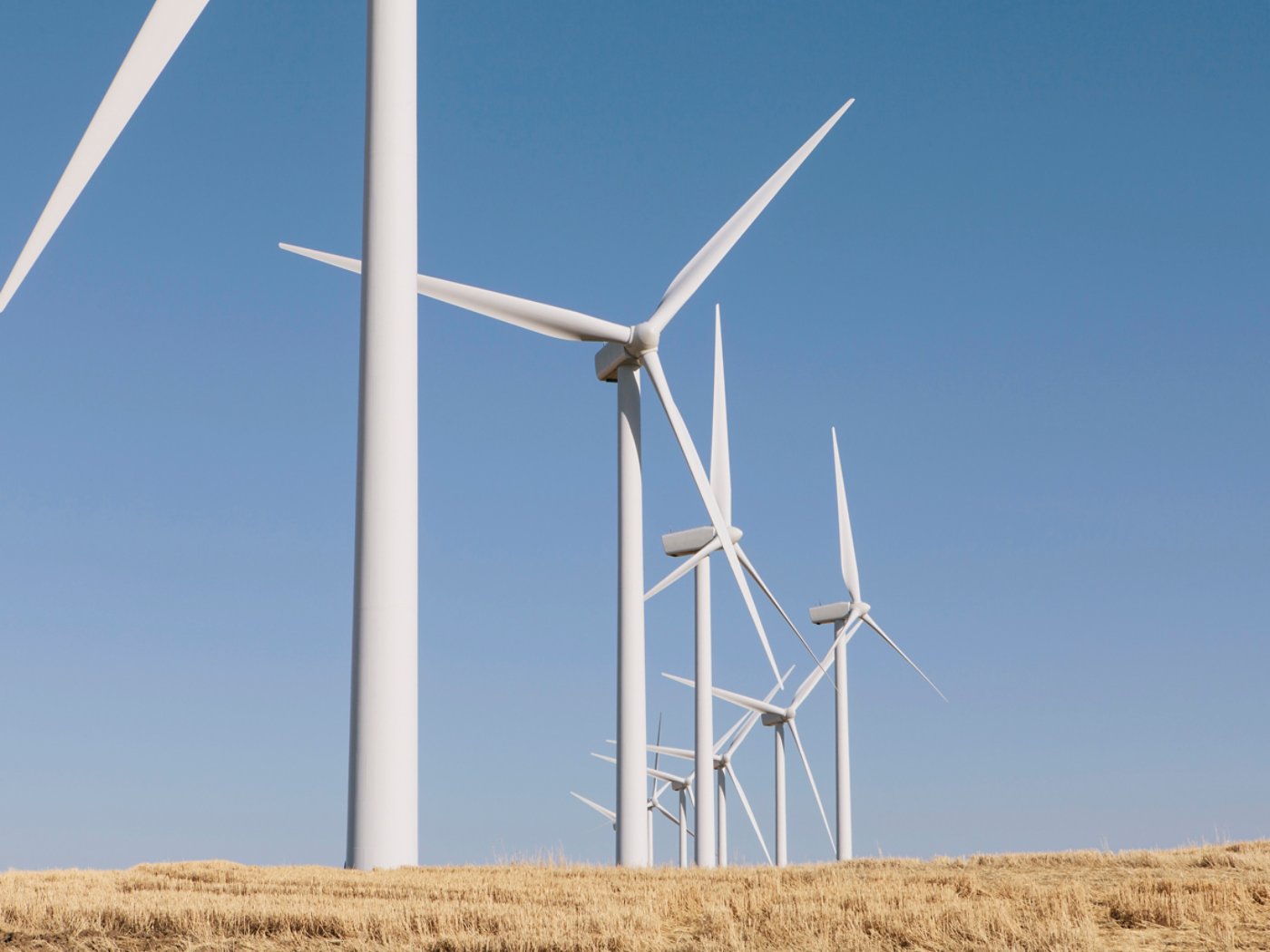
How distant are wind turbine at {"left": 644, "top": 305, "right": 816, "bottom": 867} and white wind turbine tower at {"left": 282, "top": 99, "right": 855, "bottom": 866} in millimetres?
5692

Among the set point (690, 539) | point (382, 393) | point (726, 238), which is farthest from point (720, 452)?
point (382, 393)

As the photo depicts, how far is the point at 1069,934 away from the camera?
1611 centimetres

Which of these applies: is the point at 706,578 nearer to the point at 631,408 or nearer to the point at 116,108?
the point at 631,408

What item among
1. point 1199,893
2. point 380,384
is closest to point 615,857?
point 380,384

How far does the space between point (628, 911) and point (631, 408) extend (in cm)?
2859

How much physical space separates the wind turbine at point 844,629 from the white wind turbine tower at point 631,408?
21.7 meters

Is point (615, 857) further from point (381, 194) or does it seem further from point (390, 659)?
point (381, 194)

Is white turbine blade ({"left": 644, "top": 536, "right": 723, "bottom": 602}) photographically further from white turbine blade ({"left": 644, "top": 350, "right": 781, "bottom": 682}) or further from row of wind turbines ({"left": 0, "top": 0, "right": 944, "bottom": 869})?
row of wind turbines ({"left": 0, "top": 0, "right": 944, "bottom": 869})

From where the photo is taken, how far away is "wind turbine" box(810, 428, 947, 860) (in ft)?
225

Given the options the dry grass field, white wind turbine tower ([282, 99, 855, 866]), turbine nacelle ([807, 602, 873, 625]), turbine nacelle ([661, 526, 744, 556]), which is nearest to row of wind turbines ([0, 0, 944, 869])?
the dry grass field

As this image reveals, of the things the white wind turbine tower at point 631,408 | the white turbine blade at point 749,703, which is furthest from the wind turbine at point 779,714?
the white wind turbine tower at point 631,408

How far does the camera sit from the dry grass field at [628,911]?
16328mm

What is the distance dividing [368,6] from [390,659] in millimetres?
12187

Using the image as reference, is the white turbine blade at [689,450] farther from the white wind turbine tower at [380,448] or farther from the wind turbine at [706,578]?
the white wind turbine tower at [380,448]
